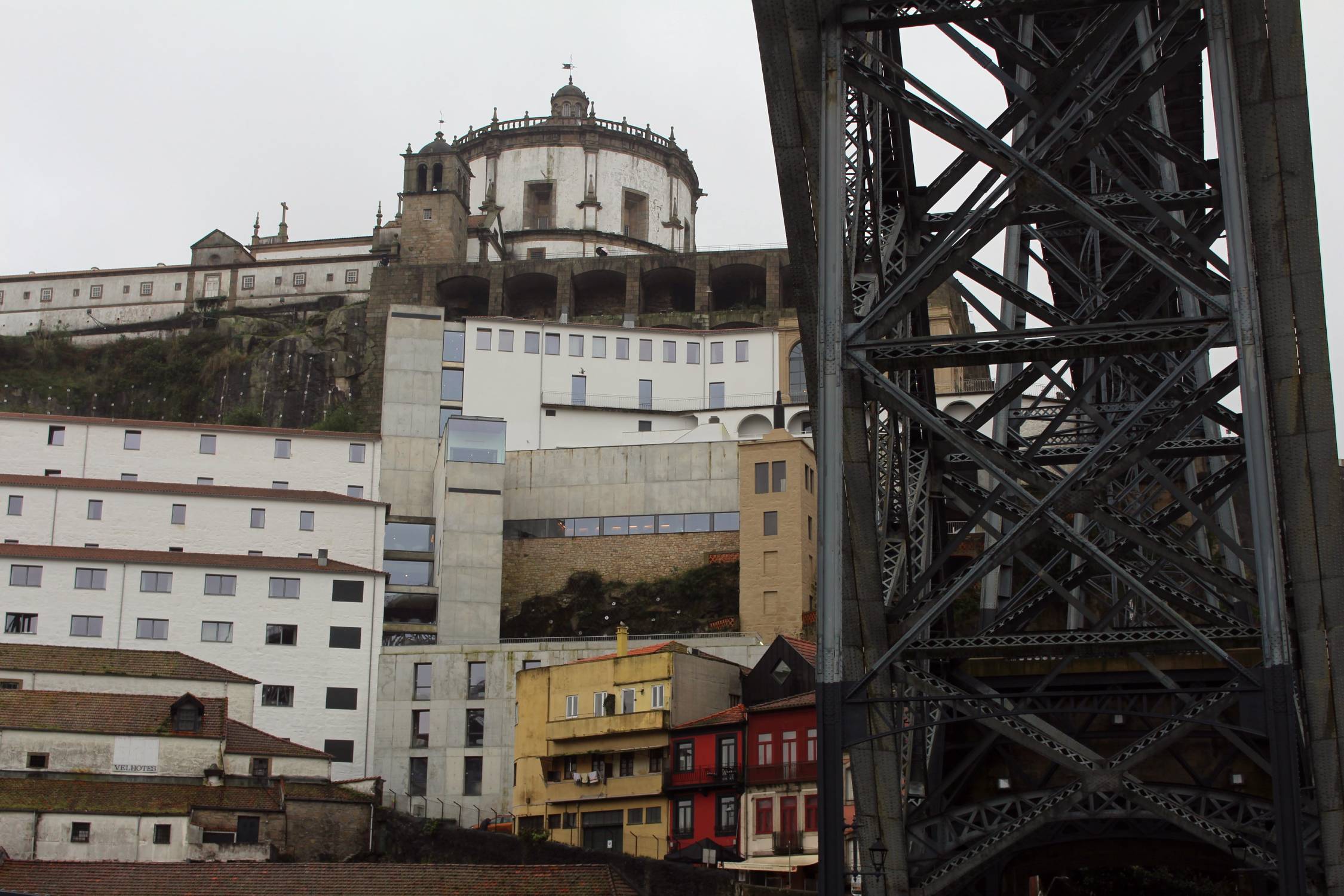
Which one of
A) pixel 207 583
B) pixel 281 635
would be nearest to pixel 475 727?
pixel 281 635

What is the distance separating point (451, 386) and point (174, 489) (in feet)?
50.2

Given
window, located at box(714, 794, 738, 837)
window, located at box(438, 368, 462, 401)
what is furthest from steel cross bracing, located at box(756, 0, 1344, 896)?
window, located at box(438, 368, 462, 401)

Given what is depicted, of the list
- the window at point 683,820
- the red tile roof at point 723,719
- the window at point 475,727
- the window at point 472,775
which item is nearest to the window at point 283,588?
the window at point 475,727

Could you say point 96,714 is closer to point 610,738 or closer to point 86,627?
point 86,627

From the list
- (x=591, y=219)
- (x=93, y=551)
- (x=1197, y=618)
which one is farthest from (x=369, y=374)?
(x=1197, y=618)

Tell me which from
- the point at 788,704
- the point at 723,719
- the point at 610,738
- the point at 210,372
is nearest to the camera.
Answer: the point at 788,704

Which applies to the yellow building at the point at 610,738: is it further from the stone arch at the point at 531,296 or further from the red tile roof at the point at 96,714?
the stone arch at the point at 531,296

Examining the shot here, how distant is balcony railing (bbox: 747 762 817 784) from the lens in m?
40.3

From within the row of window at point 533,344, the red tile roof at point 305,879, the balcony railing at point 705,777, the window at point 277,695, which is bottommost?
the red tile roof at point 305,879

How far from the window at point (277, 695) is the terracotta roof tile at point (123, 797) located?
6.66m

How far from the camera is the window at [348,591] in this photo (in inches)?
2125

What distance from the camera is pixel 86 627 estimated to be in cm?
5262

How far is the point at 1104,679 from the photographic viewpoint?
13406mm

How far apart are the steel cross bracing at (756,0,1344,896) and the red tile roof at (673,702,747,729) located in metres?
29.3
